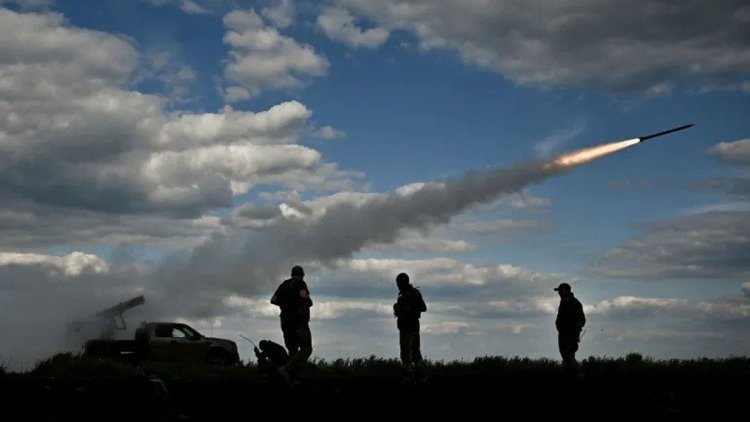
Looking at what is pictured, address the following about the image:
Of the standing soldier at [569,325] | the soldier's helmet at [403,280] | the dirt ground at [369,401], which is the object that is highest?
the soldier's helmet at [403,280]

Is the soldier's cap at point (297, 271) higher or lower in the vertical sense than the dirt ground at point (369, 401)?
higher

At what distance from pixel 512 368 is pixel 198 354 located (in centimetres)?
1075

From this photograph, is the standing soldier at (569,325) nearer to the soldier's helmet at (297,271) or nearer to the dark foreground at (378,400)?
the dark foreground at (378,400)

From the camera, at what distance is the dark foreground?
10703mm

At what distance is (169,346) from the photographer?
2878 cm

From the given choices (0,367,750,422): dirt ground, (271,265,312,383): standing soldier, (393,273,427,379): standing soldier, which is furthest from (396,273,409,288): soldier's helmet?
(0,367,750,422): dirt ground

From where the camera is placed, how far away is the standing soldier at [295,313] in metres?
16.0

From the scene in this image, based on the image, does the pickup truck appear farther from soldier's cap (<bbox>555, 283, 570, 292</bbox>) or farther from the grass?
soldier's cap (<bbox>555, 283, 570, 292</bbox>)

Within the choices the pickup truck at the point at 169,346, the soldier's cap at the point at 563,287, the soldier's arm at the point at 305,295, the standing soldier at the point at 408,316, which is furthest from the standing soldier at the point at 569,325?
the pickup truck at the point at 169,346

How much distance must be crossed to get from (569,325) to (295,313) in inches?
194

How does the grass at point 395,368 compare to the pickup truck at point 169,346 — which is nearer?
the grass at point 395,368

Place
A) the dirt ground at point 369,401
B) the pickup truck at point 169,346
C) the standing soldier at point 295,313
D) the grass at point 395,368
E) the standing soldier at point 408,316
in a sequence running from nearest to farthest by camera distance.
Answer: the dirt ground at point 369,401, the standing soldier at point 295,313, the standing soldier at point 408,316, the grass at point 395,368, the pickup truck at point 169,346

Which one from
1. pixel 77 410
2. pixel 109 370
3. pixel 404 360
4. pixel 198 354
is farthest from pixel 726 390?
pixel 198 354

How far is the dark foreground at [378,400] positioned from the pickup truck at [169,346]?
11.7 metres
